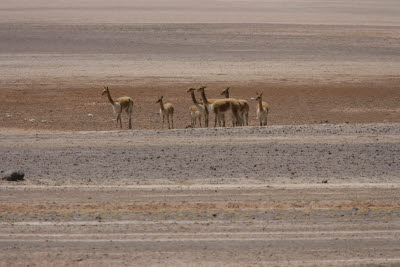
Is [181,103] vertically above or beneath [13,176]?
beneath

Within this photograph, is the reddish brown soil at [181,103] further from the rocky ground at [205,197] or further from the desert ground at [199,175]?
the rocky ground at [205,197]

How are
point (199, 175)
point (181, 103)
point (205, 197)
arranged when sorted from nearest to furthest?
point (205, 197) < point (199, 175) < point (181, 103)

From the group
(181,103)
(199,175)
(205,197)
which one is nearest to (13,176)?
(199,175)

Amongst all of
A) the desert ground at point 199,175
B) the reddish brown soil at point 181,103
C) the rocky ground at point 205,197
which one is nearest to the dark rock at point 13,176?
the rocky ground at point 205,197

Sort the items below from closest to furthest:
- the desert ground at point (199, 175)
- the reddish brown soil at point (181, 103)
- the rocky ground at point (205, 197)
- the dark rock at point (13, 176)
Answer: the rocky ground at point (205, 197) → the desert ground at point (199, 175) → the dark rock at point (13, 176) → the reddish brown soil at point (181, 103)

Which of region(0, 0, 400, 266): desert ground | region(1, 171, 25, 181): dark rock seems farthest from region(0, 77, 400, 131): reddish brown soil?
region(1, 171, 25, 181): dark rock

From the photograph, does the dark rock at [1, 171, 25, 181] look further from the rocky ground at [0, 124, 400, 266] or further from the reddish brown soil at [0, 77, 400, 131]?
the reddish brown soil at [0, 77, 400, 131]

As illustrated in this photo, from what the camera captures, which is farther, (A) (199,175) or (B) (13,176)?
(A) (199,175)

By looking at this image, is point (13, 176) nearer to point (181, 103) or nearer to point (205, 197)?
point (205, 197)

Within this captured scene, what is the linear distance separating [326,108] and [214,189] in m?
14.5

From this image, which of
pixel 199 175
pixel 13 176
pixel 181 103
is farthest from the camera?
pixel 181 103

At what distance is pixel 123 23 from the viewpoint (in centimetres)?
5753

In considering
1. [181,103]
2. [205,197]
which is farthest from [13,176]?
[181,103]

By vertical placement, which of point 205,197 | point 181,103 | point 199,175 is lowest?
point 181,103
